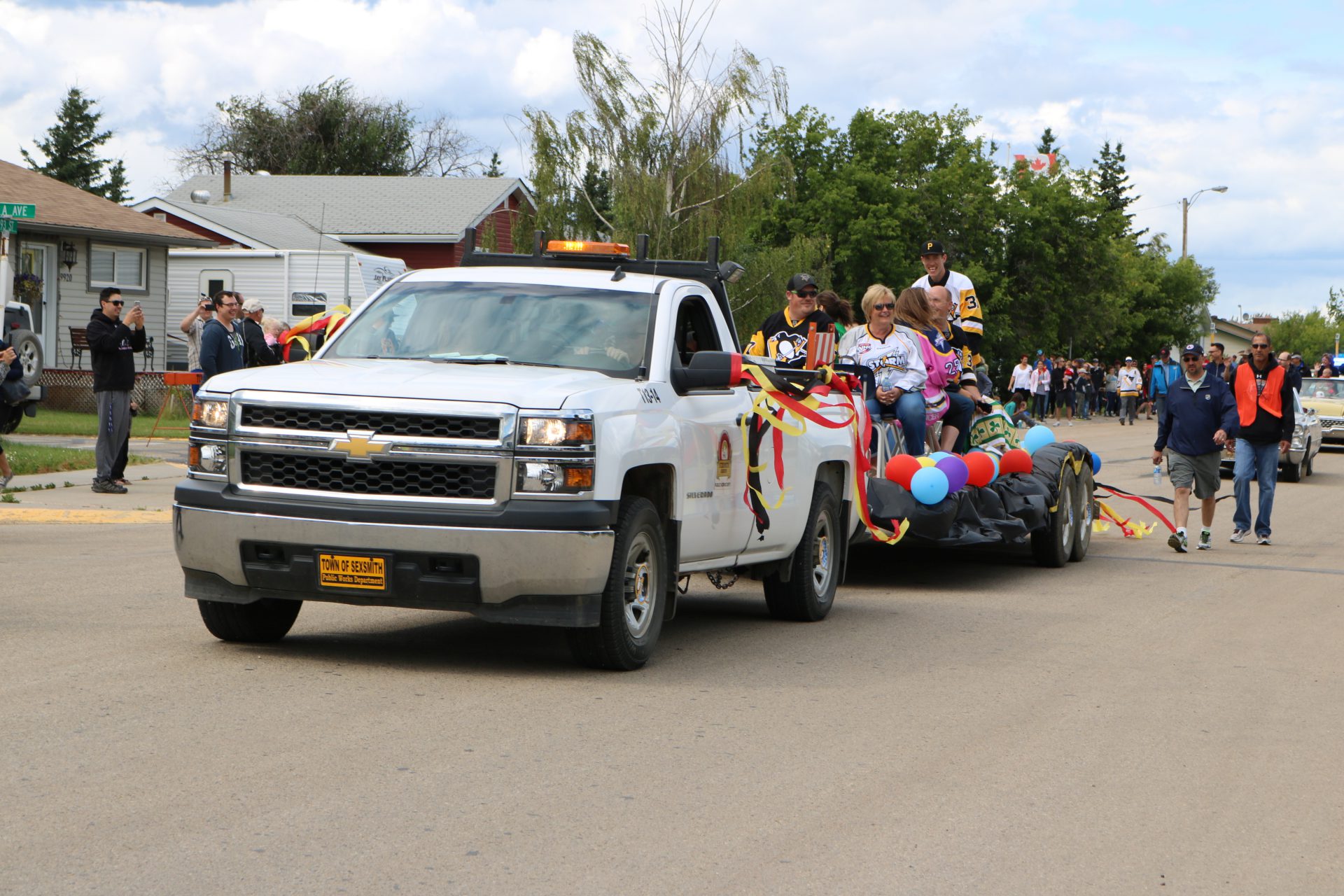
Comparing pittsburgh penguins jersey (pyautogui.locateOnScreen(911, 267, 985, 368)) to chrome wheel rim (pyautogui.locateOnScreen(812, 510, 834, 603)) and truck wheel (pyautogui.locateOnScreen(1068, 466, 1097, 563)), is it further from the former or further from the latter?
chrome wheel rim (pyautogui.locateOnScreen(812, 510, 834, 603))

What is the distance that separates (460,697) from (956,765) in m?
2.17

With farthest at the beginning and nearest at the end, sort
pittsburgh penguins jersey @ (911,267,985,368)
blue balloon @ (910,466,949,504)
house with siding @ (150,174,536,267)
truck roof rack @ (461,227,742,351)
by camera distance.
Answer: house with siding @ (150,174,536,267), pittsburgh penguins jersey @ (911,267,985,368), blue balloon @ (910,466,949,504), truck roof rack @ (461,227,742,351)

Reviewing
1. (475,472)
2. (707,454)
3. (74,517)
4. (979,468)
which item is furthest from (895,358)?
(74,517)

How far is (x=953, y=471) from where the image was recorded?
1180 cm

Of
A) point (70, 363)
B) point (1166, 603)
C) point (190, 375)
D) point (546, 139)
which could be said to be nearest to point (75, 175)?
point (546, 139)

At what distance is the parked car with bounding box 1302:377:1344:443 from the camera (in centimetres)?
3400

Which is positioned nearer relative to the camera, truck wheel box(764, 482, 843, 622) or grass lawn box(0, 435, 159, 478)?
truck wheel box(764, 482, 843, 622)

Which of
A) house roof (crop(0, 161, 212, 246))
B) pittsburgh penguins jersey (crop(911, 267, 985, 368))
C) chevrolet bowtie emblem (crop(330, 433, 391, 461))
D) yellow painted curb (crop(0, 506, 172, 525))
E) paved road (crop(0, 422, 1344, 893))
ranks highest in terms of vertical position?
house roof (crop(0, 161, 212, 246))

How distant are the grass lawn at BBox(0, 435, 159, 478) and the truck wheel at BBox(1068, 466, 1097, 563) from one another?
9919 mm

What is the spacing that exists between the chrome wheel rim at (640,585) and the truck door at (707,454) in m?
0.32

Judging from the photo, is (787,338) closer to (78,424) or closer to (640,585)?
(640,585)

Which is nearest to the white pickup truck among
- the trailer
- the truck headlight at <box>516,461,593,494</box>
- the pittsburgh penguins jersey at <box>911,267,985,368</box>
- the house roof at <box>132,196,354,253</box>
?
the truck headlight at <box>516,461,593,494</box>

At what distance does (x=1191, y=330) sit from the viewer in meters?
85.8

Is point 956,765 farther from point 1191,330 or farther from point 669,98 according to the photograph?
point 1191,330
